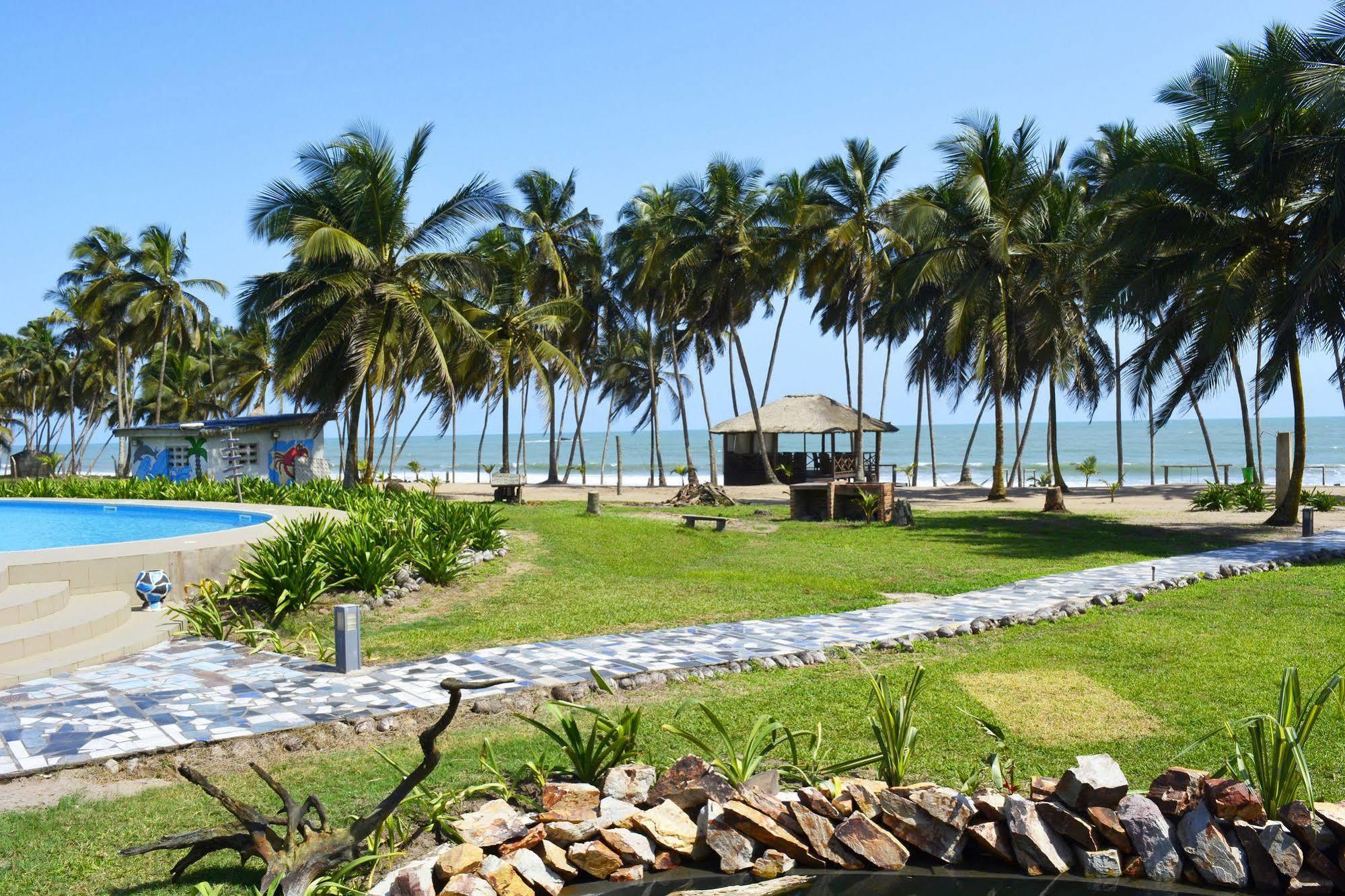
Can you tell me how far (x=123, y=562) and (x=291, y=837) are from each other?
6859 mm

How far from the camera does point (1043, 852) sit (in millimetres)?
3984

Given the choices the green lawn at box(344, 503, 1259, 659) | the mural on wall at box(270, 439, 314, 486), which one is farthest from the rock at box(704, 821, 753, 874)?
the mural on wall at box(270, 439, 314, 486)

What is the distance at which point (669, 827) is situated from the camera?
4.13m

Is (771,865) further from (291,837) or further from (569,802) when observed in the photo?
(291,837)

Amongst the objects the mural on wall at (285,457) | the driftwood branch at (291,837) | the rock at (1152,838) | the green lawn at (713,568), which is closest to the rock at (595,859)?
the driftwood branch at (291,837)

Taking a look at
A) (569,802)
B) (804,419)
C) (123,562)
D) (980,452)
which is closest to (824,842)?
(569,802)

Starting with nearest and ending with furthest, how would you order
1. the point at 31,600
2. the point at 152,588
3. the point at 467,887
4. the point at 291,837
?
the point at 467,887
the point at 291,837
the point at 31,600
the point at 152,588

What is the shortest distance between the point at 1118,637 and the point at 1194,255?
12177 millimetres

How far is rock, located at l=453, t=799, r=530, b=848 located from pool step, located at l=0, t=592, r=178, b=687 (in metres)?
4.45

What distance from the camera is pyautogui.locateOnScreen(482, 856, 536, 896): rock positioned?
3.69 m

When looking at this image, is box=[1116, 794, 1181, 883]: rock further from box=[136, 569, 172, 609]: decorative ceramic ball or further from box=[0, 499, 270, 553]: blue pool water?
box=[0, 499, 270, 553]: blue pool water

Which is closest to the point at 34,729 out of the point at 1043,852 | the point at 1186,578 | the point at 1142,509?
the point at 1043,852

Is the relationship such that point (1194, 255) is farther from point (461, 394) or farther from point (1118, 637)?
point (461, 394)

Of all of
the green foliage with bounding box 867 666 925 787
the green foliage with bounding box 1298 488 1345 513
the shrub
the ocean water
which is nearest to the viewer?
the green foliage with bounding box 867 666 925 787
